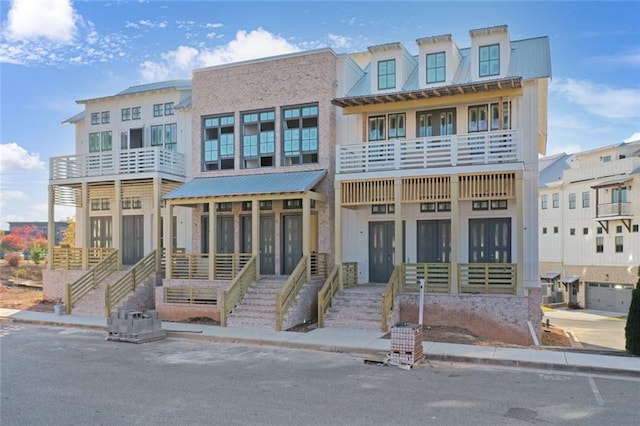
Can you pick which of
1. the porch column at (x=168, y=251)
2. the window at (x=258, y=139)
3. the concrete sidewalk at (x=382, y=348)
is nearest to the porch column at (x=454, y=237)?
the concrete sidewalk at (x=382, y=348)

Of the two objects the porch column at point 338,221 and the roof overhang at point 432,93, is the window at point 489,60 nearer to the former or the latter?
the roof overhang at point 432,93

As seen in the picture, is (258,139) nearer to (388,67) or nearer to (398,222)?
(388,67)

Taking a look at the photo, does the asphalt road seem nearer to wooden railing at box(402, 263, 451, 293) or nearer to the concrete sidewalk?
the concrete sidewalk

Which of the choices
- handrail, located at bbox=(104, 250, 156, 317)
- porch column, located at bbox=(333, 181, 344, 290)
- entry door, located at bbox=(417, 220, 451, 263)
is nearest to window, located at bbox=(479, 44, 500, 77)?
entry door, located at bbox=(417, 220, 451, 263)

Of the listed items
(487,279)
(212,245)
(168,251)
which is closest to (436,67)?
(487,279)

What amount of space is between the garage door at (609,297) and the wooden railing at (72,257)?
3420 cm

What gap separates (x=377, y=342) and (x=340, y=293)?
11.9 feet

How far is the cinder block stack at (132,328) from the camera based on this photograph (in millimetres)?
13977

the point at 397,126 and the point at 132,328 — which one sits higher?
the point at 397,126

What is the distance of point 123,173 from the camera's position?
70.3ft

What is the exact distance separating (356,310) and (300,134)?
7195mm

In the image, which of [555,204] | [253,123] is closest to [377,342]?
[253,123]

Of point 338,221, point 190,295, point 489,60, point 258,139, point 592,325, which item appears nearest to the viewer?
point 338,221

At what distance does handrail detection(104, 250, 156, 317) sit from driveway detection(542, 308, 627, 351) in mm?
15917
